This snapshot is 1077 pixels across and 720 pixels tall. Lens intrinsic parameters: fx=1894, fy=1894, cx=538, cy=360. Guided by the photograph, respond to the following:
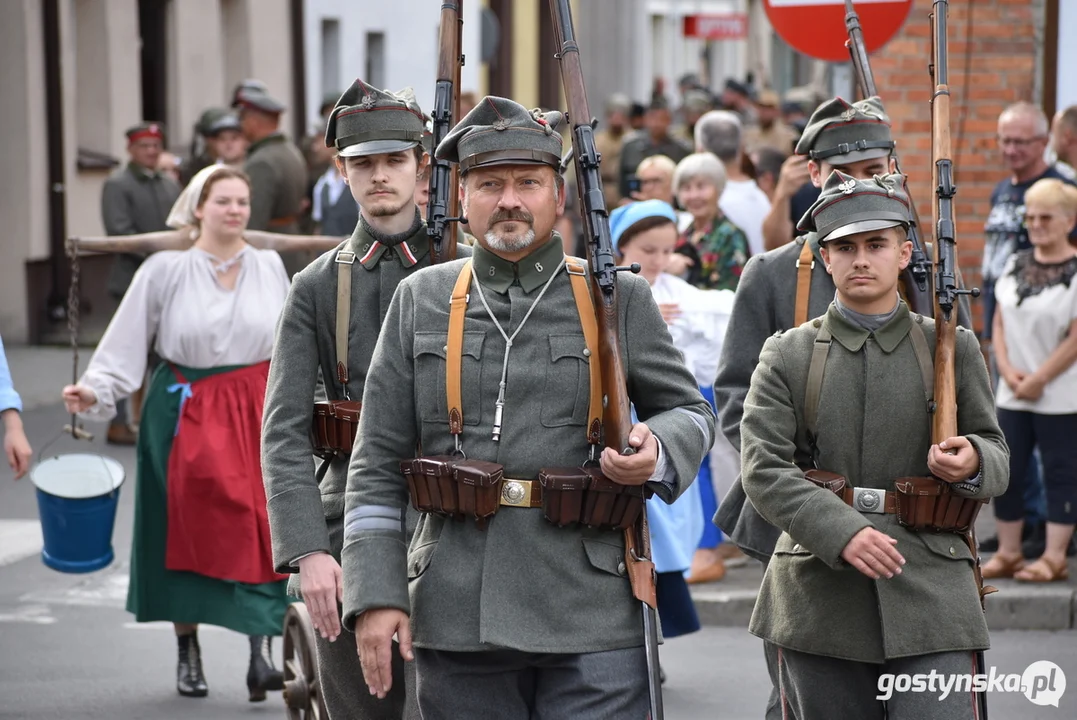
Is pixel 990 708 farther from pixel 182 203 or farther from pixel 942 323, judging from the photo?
pixel 182 203

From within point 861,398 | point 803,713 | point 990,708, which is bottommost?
point 990,708

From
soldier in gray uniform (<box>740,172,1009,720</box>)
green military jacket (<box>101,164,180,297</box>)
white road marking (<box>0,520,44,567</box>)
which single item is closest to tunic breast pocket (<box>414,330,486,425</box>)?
soldier in gray uniform (<box>740,172,1009,720</box>)

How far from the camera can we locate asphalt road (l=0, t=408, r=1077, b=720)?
A: 23.8 ft

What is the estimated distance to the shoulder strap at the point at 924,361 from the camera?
4665 millimetres

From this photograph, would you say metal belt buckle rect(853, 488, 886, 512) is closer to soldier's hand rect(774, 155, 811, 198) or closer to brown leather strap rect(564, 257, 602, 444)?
brown leather strap rect(564, 257, 602, 444)

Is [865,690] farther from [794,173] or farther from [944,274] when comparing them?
[794,173]

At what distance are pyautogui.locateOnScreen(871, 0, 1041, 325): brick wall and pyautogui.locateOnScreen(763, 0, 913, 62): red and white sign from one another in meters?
3.31

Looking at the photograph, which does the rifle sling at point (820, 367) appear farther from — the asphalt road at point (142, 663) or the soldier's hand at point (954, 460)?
the asphalt road at point (142, 663)

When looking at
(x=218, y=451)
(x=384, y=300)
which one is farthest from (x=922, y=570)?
(x=218, y=451)

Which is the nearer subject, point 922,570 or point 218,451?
point 922,570

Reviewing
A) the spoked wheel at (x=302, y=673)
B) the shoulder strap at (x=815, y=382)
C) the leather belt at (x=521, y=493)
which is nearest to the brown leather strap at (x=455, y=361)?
the leather belt at (x=521, y=493)

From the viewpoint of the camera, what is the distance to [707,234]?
9.66 metres

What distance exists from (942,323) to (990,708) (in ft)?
9.72

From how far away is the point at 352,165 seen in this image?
5254mm
